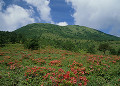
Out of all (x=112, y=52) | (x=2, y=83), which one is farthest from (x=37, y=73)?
(x=112, y=52)

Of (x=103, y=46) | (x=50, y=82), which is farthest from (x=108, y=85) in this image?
(x=103, y=46)

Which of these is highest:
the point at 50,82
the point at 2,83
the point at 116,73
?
the point at 116,73

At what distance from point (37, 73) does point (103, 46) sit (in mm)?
55784

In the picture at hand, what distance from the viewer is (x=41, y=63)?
1004 centimetres

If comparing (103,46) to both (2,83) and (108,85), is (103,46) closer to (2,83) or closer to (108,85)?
(108,85)

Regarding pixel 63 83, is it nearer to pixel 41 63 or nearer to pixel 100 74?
pixel 100 74

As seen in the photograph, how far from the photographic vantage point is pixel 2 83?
18.5 ft

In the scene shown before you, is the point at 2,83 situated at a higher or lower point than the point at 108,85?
lower

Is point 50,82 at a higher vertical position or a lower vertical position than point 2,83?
higher

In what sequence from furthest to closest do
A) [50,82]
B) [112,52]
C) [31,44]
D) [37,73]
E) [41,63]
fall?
[112,52] < [31,44] < [41,63] < [37,73] < [50,82]

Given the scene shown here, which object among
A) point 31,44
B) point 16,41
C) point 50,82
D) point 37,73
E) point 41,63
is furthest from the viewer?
point 16,41

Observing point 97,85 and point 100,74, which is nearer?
point 97,85

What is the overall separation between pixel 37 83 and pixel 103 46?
185ft

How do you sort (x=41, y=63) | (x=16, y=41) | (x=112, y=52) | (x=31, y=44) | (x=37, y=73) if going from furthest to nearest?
(x=16, y=41) → (x=112, y=52) → (x=31, y=44) → (x=41, y=63) → (x=37, y=73)
